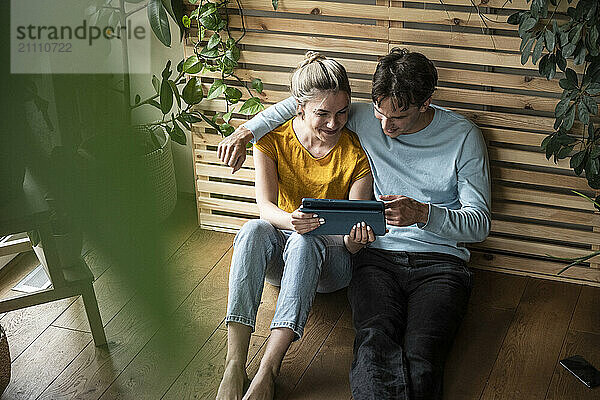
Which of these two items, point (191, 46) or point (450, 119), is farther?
point (191, 46)

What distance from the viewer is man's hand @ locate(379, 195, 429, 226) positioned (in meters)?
1.95

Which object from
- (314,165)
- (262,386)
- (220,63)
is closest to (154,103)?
(262,386)

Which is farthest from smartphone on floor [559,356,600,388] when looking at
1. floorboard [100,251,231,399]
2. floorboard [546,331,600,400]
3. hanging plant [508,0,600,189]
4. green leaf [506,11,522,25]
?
floorboard [100,251,231,399]

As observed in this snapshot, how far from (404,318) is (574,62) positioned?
2.75 ft

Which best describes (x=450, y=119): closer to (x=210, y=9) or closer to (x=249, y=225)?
(x=249, y=225)

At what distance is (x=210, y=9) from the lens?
7.25 feet

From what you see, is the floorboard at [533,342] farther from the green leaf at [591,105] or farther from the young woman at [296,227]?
the green leaf at [591,105]

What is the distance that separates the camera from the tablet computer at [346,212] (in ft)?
6.37

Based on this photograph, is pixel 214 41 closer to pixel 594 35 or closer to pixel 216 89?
pixel 216 89

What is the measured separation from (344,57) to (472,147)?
0.51 metres

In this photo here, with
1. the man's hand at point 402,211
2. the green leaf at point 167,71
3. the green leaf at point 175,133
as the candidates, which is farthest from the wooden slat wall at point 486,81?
the green leaf at point 167,71

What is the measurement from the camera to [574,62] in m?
1.92

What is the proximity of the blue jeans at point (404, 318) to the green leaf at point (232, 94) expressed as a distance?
0.66m

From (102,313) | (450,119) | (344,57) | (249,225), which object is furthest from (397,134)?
(102,313)
